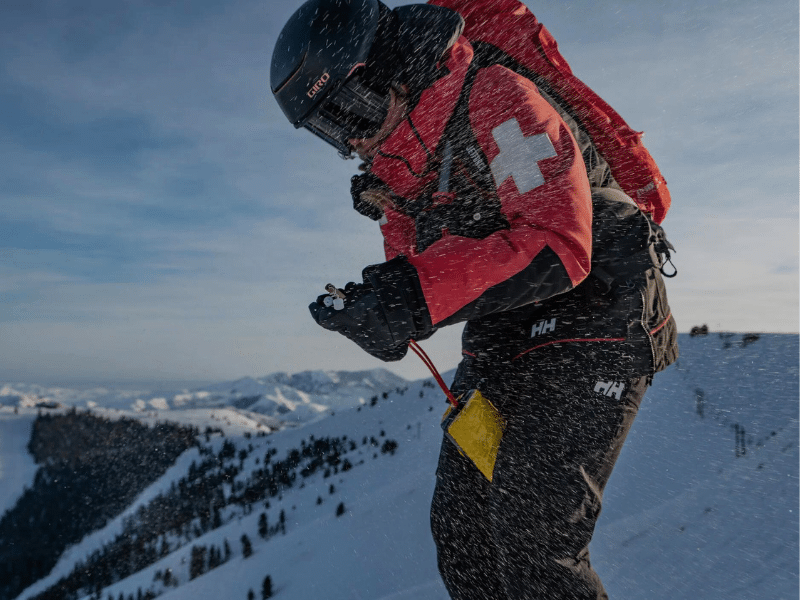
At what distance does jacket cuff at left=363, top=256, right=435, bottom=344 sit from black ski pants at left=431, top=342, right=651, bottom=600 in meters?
0.68

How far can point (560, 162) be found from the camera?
1438mm

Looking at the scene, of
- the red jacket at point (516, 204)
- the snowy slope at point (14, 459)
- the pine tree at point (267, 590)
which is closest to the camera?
the red jacket at point (516, 204)

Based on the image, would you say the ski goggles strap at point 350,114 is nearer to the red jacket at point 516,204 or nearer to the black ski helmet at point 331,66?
the black ski helmet at point 331,66

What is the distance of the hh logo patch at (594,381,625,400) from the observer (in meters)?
1.77

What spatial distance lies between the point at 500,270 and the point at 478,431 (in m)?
0.87

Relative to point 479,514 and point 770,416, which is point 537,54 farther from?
point 770,416

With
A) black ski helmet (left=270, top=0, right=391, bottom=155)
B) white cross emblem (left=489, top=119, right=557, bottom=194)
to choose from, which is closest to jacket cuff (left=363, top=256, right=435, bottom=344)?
white cross emblem (left=489, top=119, right=557, bottom=194)

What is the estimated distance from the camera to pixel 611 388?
178 cm

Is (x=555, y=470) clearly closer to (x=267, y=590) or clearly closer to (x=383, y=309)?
(x=383, y=309)

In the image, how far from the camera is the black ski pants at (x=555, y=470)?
66.8 inches

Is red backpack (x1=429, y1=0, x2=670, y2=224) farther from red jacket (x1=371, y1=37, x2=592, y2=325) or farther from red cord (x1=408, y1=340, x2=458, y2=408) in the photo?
red cord (x1=408, y1=340, x2=458, y2=408)

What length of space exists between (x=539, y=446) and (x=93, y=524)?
115087 mm

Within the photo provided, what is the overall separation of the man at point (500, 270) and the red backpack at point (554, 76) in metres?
0.10

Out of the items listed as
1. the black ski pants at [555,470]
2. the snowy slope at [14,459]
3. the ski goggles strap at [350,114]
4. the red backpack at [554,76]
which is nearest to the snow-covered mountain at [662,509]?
the black ski pants at [555,470]
